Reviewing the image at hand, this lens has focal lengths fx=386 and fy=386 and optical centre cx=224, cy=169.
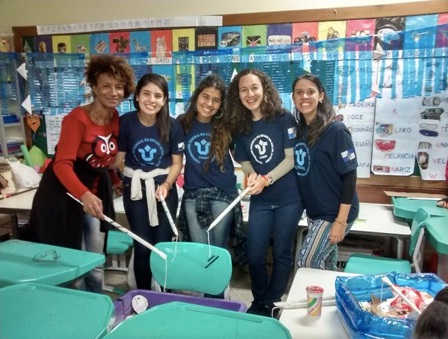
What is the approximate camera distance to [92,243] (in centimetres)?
219

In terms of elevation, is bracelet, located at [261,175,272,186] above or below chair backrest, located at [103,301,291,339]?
above

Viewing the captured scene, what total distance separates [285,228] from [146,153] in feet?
2.93

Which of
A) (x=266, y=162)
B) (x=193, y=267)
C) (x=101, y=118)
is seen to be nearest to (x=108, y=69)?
(x=101, y=118)

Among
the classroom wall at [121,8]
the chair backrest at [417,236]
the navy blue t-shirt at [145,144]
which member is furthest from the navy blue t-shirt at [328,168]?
the classroom wall at [121,8]

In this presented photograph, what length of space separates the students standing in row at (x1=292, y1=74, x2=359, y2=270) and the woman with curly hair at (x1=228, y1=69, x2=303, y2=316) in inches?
6.0

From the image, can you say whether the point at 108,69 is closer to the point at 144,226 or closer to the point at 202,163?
the point at 202,163

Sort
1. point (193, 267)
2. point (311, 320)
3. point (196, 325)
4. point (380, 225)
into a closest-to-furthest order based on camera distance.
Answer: point (196, 325) → point (311, 320) → point (193, 267) → point (380, 225)

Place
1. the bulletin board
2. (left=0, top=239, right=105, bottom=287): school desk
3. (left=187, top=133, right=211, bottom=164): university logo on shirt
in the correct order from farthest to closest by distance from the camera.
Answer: the bulletin board < (left=187, top=133, right=211, bottom=164): university logo on shirt < (left=0, top=239, right=105, bottom=287): school desk

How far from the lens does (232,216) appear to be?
2.35 meters

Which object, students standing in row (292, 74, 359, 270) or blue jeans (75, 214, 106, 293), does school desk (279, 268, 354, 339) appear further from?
blue jeans (75, 214, 106, 293)

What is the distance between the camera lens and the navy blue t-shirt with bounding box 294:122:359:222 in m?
1.89

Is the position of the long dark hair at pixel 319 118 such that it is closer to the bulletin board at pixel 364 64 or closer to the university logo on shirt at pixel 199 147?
the university logo on shirt at pixel 199 147

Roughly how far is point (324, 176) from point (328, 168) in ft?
0.16

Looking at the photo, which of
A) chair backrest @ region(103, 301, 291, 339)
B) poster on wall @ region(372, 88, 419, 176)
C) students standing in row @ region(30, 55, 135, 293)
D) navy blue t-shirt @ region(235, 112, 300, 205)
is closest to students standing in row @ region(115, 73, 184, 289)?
students standing in row @ region(30, 55, 135, 293)
